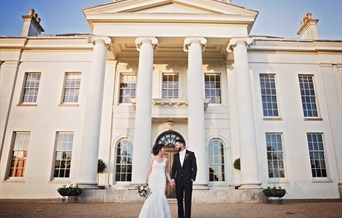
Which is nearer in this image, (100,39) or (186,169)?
(186,169)

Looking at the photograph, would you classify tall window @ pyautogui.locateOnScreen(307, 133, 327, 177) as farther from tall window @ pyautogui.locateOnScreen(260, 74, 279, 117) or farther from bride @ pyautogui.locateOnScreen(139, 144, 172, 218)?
bride @ pyautogui.locateOnScreen(139, 144, 172, 218)

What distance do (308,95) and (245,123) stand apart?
22.2ft

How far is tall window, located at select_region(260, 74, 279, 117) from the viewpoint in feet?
54.2

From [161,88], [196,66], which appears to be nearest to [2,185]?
[161,88]

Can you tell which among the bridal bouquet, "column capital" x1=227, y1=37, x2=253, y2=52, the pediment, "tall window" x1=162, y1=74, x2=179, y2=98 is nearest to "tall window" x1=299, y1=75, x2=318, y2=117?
"column capital" x1=227, y1=37, x2=253, y2=52

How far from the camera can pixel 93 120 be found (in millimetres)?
12906

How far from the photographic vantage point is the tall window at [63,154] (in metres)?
15.5

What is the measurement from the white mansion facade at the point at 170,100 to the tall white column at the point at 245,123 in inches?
2.2

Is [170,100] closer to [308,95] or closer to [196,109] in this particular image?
[196,109]

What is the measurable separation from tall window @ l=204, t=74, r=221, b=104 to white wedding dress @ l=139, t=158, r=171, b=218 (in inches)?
464

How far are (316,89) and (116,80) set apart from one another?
13281 mm

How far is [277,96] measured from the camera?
54.7 feet

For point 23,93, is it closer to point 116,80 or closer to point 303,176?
point 116,80

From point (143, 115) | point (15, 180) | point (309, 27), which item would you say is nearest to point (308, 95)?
point (309, 27)
